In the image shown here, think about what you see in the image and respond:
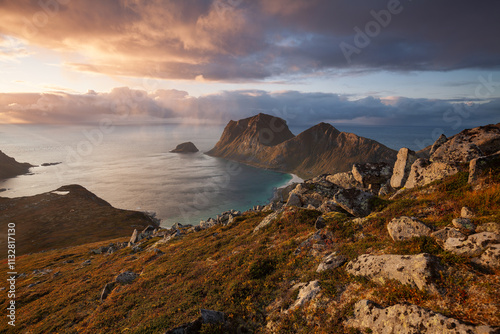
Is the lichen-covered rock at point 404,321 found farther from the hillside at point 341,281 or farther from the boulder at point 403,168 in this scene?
the boulder at point 403,168

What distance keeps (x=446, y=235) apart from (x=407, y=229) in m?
2.45

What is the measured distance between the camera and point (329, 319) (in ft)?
36.0

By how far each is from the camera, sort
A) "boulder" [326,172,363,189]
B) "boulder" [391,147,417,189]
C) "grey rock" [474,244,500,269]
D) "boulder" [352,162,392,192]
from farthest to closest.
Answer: "boulder" [326,172,363,189], "boulder" [352,162,392,192], "boulder" [391,147,417,189], "grey rock" [474,244,500,269]

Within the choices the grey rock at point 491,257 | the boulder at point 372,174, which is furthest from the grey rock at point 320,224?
the boulder at point 372,174

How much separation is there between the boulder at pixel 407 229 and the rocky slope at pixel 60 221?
129m

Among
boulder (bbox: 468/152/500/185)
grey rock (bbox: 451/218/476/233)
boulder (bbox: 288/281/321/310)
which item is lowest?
boulder (bbox: 288/281/321/310)

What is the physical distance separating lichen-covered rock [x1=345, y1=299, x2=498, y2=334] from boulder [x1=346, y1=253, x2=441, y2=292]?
172 cm

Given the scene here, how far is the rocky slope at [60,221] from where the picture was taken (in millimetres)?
107238

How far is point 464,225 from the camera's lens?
1178 cm

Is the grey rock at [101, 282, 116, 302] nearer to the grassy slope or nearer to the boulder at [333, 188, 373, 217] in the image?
the grassy slope

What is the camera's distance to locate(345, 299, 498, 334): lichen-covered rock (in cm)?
724

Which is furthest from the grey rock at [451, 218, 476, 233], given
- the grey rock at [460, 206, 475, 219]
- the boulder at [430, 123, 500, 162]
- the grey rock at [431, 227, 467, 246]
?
the boulder at [430, 123, 500, 162]

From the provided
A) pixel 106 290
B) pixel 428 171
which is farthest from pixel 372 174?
pixel 106 290

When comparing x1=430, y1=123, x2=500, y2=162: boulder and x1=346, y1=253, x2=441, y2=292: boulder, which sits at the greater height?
x1=430, y1=123, x2=500, y2=162: boulder
